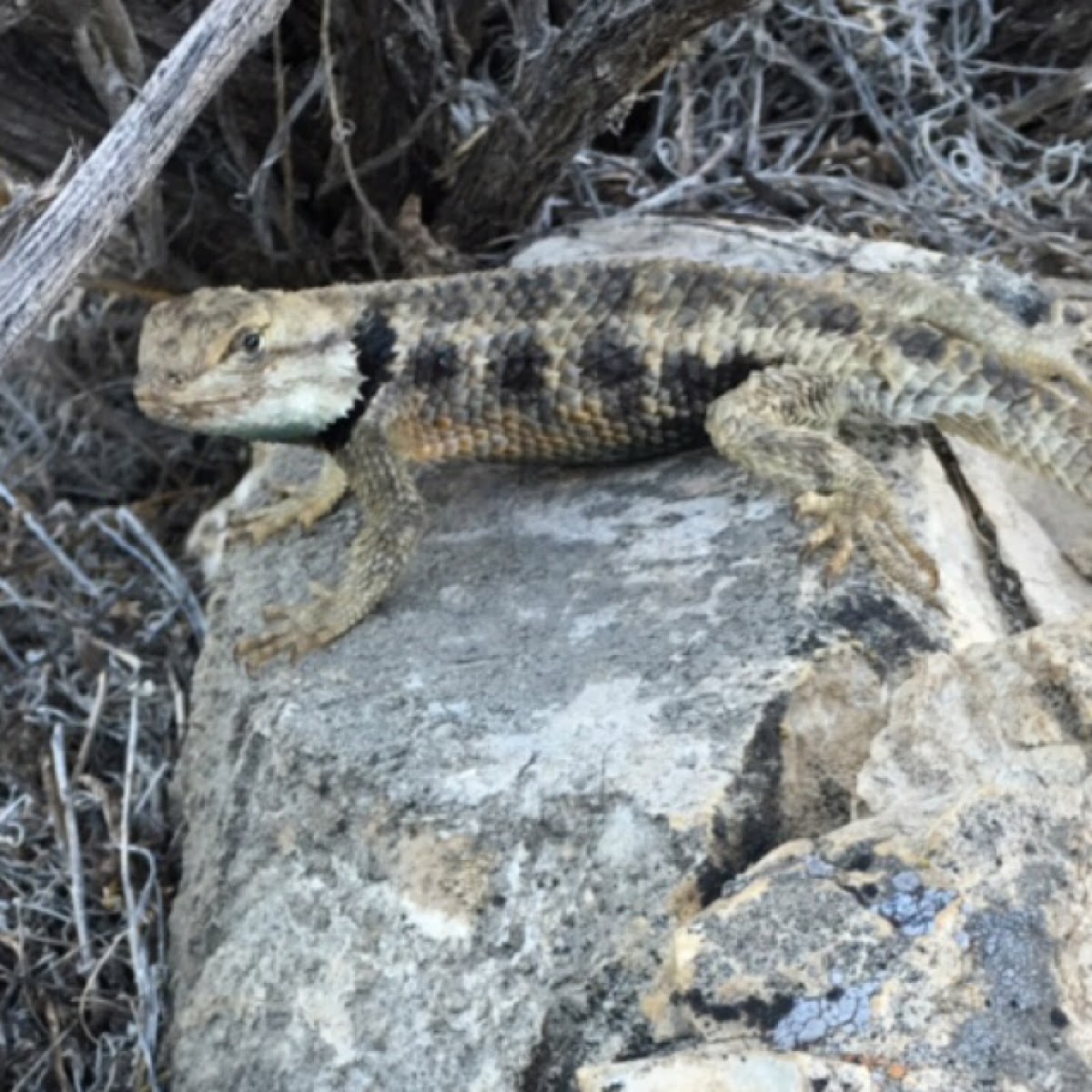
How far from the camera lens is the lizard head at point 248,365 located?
292 centimetres

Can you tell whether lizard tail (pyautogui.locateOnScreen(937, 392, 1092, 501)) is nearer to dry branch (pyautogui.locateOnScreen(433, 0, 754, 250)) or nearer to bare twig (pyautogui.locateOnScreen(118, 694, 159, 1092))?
dry branch (pyautogui.locateOnScreen(433, 0, 754, 250))

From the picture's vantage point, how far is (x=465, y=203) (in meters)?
3.81

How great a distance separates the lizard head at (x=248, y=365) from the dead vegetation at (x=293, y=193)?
0.55 meters

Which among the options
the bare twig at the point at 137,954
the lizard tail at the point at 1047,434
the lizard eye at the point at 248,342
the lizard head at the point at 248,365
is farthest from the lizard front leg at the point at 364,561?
the lizard tail at the point at 1047,434

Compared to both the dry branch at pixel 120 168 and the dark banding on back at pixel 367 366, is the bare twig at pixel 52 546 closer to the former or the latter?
the dark banding on back at pixel 367 366

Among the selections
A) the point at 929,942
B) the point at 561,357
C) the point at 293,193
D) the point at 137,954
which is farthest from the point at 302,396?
the point at 929,942

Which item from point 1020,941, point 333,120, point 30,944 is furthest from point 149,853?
point 1020,941

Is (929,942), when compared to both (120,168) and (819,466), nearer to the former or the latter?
(819,466)

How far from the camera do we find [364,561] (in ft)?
9.48

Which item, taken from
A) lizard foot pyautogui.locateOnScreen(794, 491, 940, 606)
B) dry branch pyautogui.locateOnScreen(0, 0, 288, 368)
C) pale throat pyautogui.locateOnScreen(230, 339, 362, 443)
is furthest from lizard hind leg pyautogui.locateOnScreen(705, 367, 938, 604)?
dry branch pyautogui.locateOnScreen(0, 0, 288, 368)

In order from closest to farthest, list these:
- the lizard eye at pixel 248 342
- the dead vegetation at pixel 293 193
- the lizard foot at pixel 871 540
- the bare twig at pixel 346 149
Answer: the lizard foot at pixel 871 540, the lizard eye at pixel 248 342, the dead vegetation at pixel 293 193, the bare twig at pixel 346 149

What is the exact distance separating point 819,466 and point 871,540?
0.73 ft

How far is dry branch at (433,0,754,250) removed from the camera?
3232 millimetres

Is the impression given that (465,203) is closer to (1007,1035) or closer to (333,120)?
(333,120)
